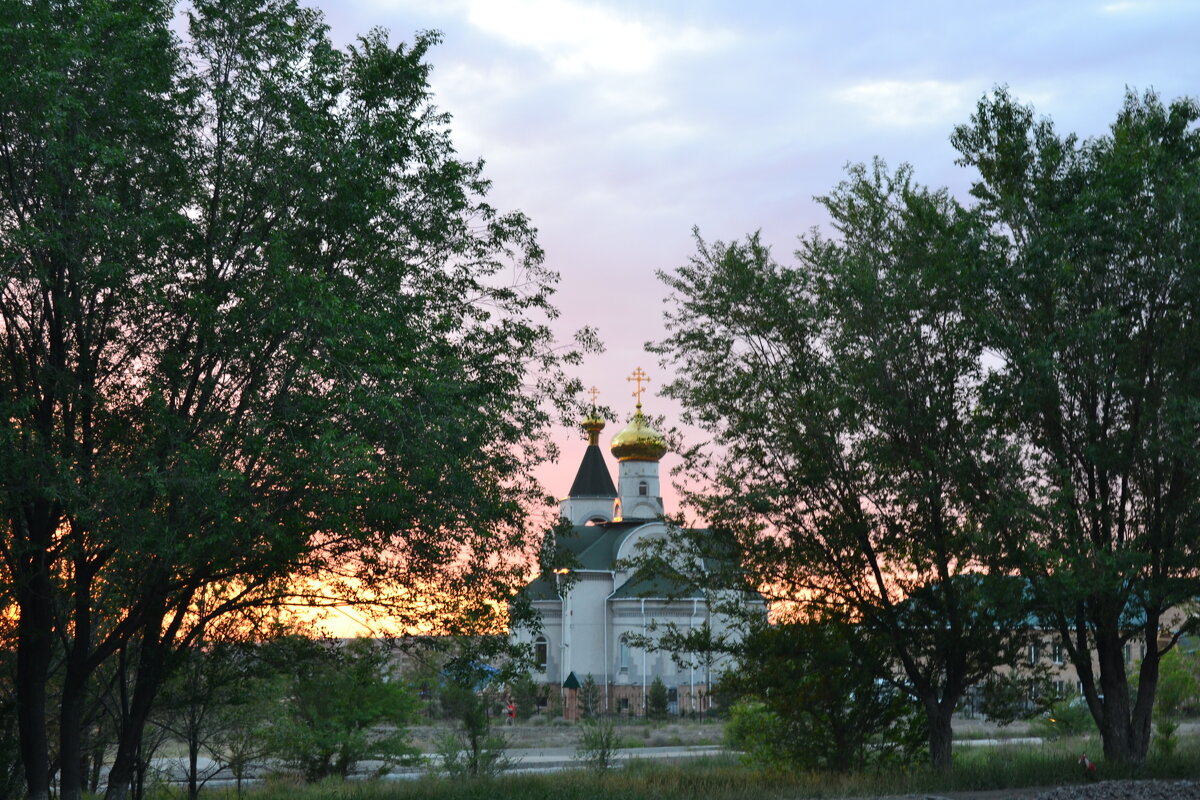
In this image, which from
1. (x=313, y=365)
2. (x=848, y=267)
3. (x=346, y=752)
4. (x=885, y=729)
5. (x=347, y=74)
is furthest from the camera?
(x=346, y=752)

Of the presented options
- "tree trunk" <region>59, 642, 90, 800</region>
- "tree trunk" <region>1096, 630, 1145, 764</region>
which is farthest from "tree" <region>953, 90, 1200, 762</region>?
"tree trunk" <region>59, 642, 90, 800</region>

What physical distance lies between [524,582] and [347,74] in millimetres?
6270

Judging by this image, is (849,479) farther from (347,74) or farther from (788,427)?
(347,74)

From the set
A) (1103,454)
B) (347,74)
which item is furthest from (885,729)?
(347,74)

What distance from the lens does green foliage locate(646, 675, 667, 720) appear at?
47281mm

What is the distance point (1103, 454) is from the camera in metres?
14.7

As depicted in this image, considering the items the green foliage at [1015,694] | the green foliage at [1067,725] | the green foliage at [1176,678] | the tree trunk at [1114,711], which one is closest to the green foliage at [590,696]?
the green foliage at [1067,725]

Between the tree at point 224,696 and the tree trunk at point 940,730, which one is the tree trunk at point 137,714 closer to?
the tree at point 224,696

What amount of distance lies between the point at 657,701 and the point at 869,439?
112ft

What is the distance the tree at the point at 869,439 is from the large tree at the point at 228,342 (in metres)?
3.97

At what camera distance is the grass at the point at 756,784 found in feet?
45.4

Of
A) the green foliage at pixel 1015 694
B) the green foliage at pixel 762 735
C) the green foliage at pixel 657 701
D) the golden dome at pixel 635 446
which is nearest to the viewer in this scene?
the green foliage at pixel 1015 694

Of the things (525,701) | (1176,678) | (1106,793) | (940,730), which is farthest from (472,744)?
(525,701)

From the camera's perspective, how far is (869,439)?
1611 cm
